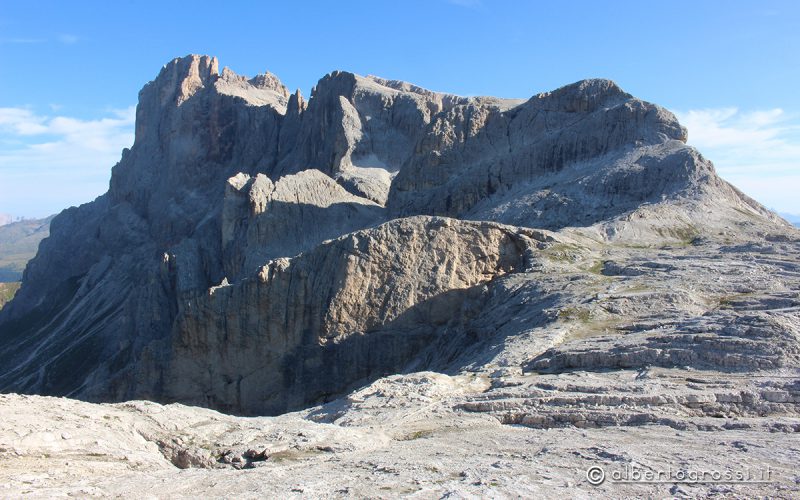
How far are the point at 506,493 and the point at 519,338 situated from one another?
1502 cm

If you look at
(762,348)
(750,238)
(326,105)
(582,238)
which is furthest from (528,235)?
A: (326,105)

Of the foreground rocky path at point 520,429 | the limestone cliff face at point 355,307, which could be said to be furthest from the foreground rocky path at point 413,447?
the limestone cliff face at point 355,307

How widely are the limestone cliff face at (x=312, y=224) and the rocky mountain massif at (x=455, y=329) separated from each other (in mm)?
231

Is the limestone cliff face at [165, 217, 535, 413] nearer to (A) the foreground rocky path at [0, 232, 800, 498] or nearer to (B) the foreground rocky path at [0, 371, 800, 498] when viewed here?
(A) the foreground rocky path at [0, 232, 800, 498]

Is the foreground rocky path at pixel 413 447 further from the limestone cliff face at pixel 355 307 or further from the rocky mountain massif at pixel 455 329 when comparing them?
the limestone cliff face at pixel 355 307

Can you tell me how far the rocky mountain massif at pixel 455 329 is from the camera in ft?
46.8

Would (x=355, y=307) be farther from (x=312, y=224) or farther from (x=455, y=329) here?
(x=312, y=224)

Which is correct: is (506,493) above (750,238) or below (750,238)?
below

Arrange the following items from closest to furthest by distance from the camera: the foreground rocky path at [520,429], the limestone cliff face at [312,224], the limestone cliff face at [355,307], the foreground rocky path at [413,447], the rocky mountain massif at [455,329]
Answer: the foreground rocky path at [413,447], the foreground rocky path at [520,429], the rocky mountain massif at [455,329], the limestone cliff face at [355,307], the limestone cliff face at [312,224]

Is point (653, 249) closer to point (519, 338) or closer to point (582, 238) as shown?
point (582, 238)

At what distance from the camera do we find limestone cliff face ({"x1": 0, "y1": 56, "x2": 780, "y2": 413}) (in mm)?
41062

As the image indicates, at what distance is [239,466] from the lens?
48.8 feet

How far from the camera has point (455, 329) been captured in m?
37.0

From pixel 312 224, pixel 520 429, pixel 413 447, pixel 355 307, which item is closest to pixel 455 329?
pixel 355 307
